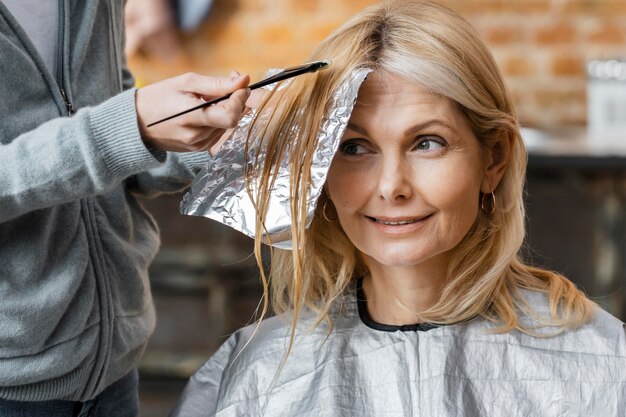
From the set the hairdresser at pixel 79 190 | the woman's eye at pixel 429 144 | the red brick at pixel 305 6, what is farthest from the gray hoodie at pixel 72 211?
the red brick at pixel 305 6

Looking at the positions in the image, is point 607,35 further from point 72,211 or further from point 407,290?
point 72,211

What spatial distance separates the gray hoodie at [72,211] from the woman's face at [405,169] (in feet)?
0.80

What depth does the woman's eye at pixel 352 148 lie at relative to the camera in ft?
4.39

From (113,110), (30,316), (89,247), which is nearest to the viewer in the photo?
(113,110)

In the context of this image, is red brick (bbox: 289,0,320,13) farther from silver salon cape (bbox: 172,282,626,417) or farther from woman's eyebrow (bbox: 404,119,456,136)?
woman's eyebrow (bbox: 404,119,456,136)

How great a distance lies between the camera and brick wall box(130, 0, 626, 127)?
10.3 feet

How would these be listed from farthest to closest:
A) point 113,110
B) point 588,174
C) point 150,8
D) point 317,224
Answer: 1. point 150,8
2. point 588,174
3. point 317,224
4. point 113,110

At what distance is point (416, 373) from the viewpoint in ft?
4.67

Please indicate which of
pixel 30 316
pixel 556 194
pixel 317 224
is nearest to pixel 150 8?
pixel 556 194

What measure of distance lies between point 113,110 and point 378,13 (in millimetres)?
468

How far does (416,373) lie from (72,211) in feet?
1.83

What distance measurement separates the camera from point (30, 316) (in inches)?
48.7

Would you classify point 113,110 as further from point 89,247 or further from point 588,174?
point 588,174

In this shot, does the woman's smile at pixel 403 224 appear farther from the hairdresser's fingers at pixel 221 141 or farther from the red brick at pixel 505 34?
the red brick at pixel 505 34
